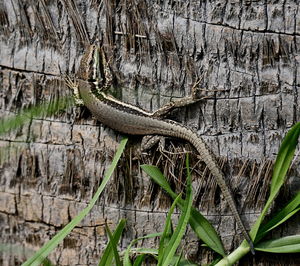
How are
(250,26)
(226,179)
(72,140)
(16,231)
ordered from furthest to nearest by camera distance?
(16,231) → (72,140) → (226,179) → (250,26)

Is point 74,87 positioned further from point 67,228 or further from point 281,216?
point 281,216

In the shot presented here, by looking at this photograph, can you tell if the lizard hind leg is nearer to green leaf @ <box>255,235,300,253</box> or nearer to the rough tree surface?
the rough tree surface

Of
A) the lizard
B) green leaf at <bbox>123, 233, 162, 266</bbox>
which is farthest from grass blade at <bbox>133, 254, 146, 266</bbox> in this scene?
the lizard

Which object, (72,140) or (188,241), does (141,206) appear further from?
(72,140)

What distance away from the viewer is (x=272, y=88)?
228 centimetres

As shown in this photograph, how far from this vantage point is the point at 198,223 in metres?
2.39

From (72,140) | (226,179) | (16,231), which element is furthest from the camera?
(16,231)

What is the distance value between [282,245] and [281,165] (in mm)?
332

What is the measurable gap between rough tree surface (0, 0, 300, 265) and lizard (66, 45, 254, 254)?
0.04m

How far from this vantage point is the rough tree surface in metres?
2.25

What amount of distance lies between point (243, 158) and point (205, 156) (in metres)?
0.15

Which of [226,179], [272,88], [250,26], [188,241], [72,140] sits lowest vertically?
[188,241]

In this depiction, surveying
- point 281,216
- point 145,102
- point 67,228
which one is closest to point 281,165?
point 281,216

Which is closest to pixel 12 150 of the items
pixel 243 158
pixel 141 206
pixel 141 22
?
pixel 141 206
